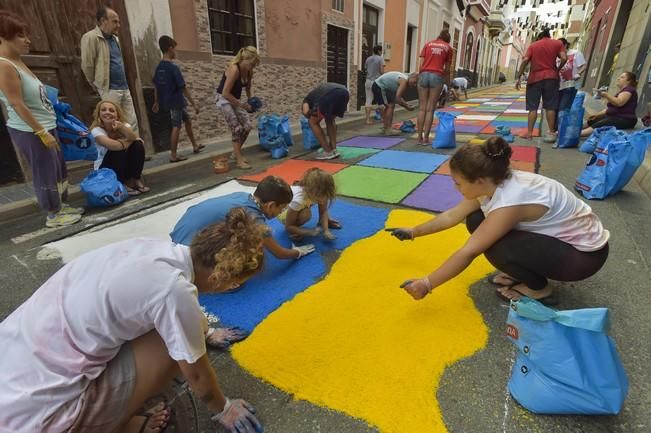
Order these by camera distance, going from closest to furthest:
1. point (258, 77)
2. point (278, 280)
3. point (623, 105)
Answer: point (278, 280) → point (623, 105) → point (258, 77)

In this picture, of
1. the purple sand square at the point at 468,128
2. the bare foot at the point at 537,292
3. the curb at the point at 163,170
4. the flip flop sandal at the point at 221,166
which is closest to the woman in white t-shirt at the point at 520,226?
the bare foot at the point at 537,292

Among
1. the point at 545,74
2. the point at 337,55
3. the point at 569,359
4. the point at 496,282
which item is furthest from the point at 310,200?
the point at 337,55

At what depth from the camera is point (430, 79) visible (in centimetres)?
569

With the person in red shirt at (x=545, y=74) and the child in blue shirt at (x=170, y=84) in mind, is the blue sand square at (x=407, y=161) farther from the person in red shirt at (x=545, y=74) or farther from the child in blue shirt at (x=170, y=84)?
the child in blue shirt at (x=170, y=84)

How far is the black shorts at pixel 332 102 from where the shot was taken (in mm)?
4883

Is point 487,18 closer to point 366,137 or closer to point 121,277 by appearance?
point 366,137

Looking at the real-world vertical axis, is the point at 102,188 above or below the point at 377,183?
above

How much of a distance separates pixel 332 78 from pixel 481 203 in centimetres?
Answer: 858

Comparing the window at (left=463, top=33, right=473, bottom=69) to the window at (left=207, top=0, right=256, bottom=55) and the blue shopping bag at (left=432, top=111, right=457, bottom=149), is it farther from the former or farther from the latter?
the blue shopping bag at (left=432, top=111, right=457, bottom=149)

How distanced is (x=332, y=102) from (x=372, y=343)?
3878 mm

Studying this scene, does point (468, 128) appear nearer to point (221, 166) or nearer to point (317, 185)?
point (221, 166)

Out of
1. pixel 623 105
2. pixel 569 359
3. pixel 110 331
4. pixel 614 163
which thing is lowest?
pixel 569 359

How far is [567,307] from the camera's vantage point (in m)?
1.92

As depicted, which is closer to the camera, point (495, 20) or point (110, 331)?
point (110, 331)
